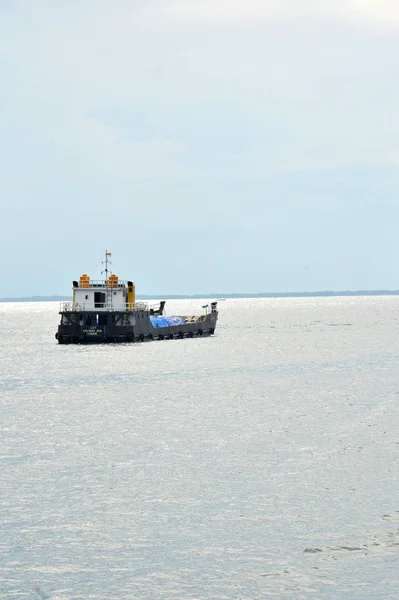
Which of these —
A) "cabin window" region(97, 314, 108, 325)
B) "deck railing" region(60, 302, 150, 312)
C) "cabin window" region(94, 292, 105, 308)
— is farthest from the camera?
"cabin window" region(94, 292, 105, 308)

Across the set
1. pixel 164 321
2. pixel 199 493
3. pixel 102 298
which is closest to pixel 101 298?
pixel 102 298

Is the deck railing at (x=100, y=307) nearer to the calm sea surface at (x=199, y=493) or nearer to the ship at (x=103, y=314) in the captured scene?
the ship at (x=103, y=314)

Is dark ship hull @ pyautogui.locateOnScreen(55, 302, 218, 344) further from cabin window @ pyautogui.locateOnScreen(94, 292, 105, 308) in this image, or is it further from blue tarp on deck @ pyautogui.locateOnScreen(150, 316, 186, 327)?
blue tarp on deck @ pyautogui.locateOnScreen(150, 316, 186, 327)

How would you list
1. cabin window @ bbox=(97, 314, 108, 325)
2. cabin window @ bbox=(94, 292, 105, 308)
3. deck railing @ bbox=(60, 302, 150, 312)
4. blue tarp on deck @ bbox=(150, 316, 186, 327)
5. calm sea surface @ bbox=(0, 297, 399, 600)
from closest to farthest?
calm sea surface @ bbox=(0, 297, 399, 600), deck railing @ bbox=(60, 302, 150, 312), cabin window @ bbox=(97, 314, 108, 325), cabin window @ bbox=(94, 292, 105, 308), blue tarp on deck @ bbox=(150, 316, 186, 327)

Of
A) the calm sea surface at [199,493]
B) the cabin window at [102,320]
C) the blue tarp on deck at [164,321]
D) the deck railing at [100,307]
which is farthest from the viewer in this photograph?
the blue tarp on deck at [164,321]

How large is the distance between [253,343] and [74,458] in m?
80.4

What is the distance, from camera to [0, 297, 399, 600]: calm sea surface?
60.3 ft

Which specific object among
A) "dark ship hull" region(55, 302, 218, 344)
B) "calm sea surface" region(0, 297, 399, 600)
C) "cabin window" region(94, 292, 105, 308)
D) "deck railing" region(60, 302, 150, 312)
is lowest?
"calm sea surface" region(0, 297, 399, 600)

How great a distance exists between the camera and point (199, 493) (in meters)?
25.5

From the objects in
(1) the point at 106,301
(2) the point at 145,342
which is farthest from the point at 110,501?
(2) the point at 145,342

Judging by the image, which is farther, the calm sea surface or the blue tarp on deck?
the blue tarp on deck

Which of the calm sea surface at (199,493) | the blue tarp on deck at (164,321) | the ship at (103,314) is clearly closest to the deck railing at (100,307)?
the ship at (103,314)

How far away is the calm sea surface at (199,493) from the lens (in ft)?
60.3

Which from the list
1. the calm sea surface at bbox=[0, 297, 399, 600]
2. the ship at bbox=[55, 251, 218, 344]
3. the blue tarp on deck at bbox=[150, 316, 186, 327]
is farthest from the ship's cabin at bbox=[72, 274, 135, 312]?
the calm sea surface at bbox=[0, 297, 399, 600]
